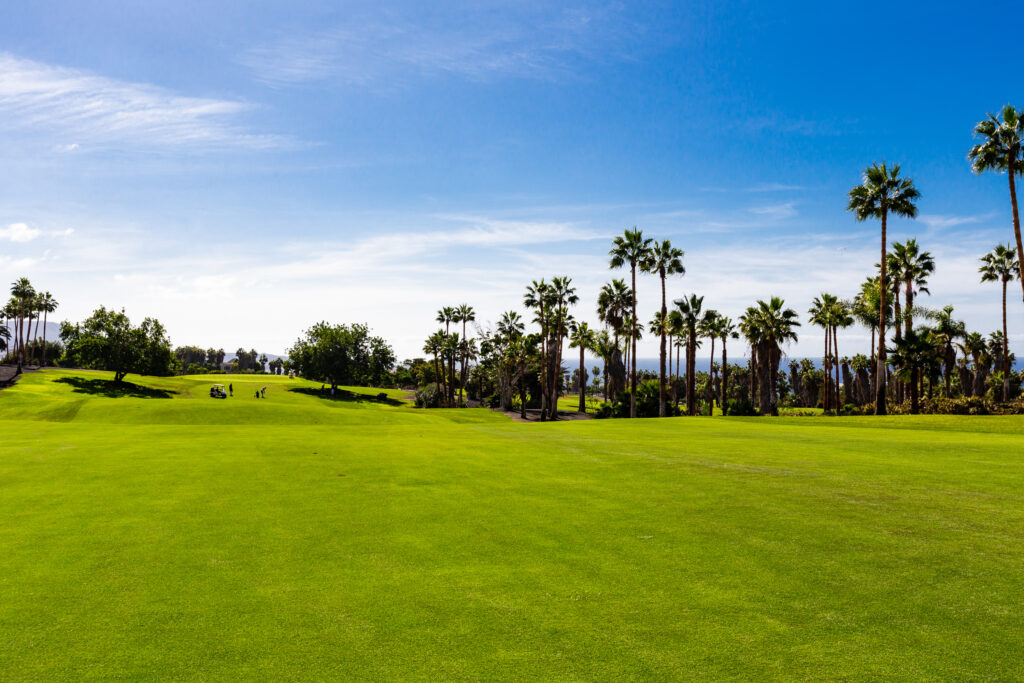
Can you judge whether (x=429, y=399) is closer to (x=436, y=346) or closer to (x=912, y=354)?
(x=436, y=346)

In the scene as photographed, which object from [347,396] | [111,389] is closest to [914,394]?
[347,396]

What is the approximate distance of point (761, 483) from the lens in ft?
45.4

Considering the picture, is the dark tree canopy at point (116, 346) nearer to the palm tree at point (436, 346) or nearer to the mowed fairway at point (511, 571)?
the palm tree at point (436, 346)

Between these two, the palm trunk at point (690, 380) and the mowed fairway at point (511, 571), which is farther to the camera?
the palm trunk at point (690, 380)

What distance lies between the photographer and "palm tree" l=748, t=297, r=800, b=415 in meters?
67.1

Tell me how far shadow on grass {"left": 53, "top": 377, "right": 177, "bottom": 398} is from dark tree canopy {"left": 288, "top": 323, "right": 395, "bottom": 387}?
2680 centimetres

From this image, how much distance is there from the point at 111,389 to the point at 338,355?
36.8 meters

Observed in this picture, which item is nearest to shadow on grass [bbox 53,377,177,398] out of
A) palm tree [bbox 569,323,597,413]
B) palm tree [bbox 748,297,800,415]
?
palm tree [bbox 569,323,597,413]

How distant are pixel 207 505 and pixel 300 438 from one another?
12.8m

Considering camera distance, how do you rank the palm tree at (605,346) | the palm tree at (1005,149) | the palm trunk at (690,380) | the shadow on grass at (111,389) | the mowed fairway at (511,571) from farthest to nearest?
the palm tree at (605,346)
the shadow on grass at (111,389)
the palm trunk at (690,380)
the palm tree at (1005,149)
the mowed fairway at (511,571)

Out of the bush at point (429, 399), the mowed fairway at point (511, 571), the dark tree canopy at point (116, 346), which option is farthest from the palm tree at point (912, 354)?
the dark tree canopy at point (116, 346)

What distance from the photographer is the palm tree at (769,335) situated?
220 ft

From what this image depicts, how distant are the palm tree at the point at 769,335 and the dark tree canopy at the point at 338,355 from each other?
235 ft

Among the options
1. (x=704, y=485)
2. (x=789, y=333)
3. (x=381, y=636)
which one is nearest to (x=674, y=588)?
(x=381, y=636)
